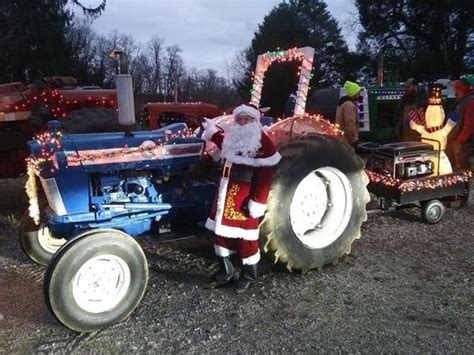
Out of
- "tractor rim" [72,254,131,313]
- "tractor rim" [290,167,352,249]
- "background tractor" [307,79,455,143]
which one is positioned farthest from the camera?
"background tractor" [307,79,455,143]

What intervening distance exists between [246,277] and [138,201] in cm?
105

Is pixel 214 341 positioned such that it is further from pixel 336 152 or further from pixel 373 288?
pixel 336 152

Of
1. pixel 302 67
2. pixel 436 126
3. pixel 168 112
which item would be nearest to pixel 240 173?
pixel 302 67

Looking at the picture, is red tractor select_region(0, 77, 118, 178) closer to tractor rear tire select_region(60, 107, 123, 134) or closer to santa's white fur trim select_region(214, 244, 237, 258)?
tractor rear tire select_region(60, 107, 123, 134)

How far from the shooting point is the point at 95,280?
3.58 metres

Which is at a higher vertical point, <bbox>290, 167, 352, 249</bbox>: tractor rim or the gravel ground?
<bbox>290, 167, 352, 249</bbox>: tractor rim

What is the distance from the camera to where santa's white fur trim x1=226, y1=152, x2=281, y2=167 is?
13.2 ft

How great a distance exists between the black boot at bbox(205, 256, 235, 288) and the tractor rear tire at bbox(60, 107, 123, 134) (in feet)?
8.86

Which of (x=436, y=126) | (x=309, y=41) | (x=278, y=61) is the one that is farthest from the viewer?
(x=309, y=41)

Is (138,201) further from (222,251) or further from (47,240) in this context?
(47,240)

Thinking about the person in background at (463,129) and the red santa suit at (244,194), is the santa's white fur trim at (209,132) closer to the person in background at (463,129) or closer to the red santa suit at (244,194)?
Answer: the red santa suit at (244,194)

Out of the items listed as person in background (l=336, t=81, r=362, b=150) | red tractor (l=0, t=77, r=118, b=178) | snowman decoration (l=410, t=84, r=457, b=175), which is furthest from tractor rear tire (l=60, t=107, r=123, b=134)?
snowman decoration (l=410, t=84, r=457, b=175)

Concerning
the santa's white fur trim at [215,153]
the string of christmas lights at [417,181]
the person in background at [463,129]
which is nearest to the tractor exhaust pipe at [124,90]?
the santa's white fur trim at [215,153]

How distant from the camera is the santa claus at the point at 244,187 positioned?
4.04 meters
